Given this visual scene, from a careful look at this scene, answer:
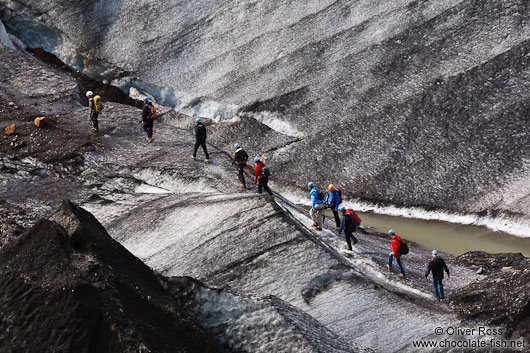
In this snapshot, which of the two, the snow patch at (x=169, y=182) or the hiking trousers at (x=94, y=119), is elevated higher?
the hiking trousers at (x=94, y=119)

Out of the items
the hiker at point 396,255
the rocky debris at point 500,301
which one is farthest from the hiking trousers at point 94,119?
the rocky debris at point 500,301

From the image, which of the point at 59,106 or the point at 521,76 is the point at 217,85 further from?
the point at 521,76

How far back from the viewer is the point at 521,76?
34.2 meters

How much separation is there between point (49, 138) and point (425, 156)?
55.1 ft

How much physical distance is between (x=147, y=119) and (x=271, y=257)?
1242 centimetres

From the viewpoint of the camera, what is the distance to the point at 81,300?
36.2 ft

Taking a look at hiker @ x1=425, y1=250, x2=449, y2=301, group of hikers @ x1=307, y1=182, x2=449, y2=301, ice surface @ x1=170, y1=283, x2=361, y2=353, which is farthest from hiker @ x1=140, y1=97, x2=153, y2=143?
ice surface @ x1=170, y1=283, x2=361, y2=353

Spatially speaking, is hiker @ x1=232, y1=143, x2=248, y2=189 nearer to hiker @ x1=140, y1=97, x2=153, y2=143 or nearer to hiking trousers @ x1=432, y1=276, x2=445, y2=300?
hiker @ x1=140, y1=97, x2=153, y2=143

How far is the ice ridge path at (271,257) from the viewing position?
60.3ft

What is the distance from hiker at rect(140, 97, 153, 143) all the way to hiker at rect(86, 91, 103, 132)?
2.30 meters

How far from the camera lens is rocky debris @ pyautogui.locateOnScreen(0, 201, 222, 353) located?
10.9 m

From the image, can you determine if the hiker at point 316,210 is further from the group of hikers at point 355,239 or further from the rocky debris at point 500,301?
the rocky debris at point 500,301

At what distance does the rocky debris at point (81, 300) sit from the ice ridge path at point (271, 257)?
3.55 meters

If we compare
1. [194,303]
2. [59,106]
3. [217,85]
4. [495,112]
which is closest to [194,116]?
[217,85]
